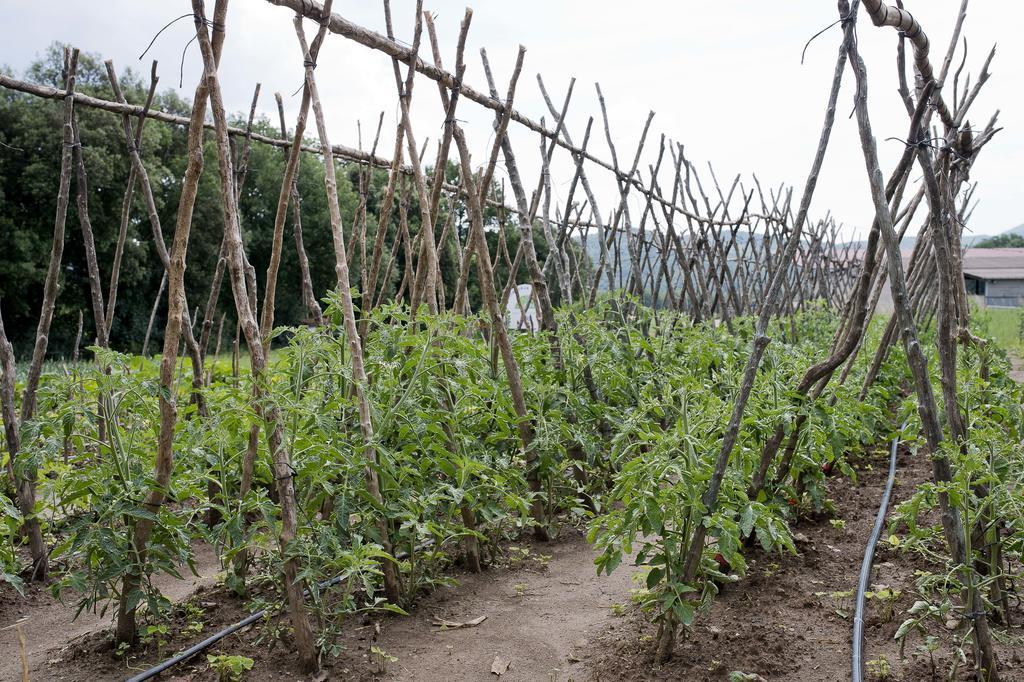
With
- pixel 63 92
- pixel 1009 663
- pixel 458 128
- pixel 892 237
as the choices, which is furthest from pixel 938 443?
pixel 63 92

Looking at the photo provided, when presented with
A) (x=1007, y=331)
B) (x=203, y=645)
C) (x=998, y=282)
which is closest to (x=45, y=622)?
(x=203, y=645)

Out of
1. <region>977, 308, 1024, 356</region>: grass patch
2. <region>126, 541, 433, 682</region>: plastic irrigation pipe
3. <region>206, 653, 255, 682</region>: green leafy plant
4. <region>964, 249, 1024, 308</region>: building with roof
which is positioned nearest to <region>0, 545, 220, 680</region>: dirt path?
<region>126, 541, 433, 682</region>: plastic irrigation pipe

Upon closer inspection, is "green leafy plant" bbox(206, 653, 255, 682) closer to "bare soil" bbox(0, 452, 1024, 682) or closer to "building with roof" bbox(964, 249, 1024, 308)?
"bare soil" bbox(0, 452, 1024, 682)

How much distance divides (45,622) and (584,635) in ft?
7.41

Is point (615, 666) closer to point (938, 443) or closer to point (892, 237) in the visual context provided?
point (938, 443)

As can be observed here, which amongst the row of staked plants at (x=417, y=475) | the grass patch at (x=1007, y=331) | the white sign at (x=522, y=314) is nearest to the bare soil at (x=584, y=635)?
the row of staked plants at (x=417, y=475)

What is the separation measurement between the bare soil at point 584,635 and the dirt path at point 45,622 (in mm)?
18

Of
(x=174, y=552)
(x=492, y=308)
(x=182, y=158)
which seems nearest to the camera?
(x=174, y=552)

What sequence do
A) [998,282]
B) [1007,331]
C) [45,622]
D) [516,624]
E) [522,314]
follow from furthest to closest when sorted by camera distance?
[998,282] → [1007,331] → [522,314] → [45,622] → [516,624]

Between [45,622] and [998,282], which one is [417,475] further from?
[998,282]

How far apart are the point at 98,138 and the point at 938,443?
1810cm

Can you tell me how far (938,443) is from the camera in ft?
7.59

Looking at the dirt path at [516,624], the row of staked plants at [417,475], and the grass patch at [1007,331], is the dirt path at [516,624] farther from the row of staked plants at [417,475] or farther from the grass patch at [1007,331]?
the grass patch at [1007,331]

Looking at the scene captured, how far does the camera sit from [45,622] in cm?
338
